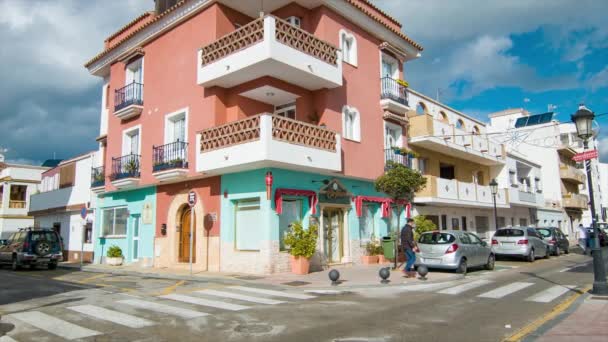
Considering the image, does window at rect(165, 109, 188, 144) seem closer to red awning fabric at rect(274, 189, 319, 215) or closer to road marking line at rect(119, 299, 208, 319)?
red awning fabric at rect(274, 189, 319, 215)

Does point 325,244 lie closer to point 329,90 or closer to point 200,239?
point 200,239

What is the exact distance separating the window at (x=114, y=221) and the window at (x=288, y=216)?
10.4 m

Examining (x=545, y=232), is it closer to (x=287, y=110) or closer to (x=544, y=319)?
(x=287, y=110)

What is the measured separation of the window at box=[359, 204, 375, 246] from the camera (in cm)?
2031

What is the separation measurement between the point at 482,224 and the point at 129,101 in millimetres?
25149

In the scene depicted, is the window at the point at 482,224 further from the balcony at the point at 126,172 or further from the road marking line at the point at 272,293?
Answer: the road marking line at the point at 272,293

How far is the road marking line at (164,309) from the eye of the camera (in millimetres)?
8664

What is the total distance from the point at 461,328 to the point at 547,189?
43.4m

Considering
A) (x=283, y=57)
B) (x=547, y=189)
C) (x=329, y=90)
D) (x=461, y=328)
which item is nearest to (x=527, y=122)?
(x=547, y=189)

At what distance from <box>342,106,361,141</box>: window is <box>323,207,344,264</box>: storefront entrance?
11.0 feet

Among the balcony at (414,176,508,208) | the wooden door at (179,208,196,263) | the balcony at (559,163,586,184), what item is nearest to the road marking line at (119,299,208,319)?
the wooden door at (179,208,196,263)

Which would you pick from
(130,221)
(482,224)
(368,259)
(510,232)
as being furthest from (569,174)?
(130,221)

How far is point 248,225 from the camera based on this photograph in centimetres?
1705

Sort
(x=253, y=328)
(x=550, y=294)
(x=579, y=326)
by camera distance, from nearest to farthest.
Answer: (x=579, y=326)
(x=253, y=328)
(x=550, y=294)
